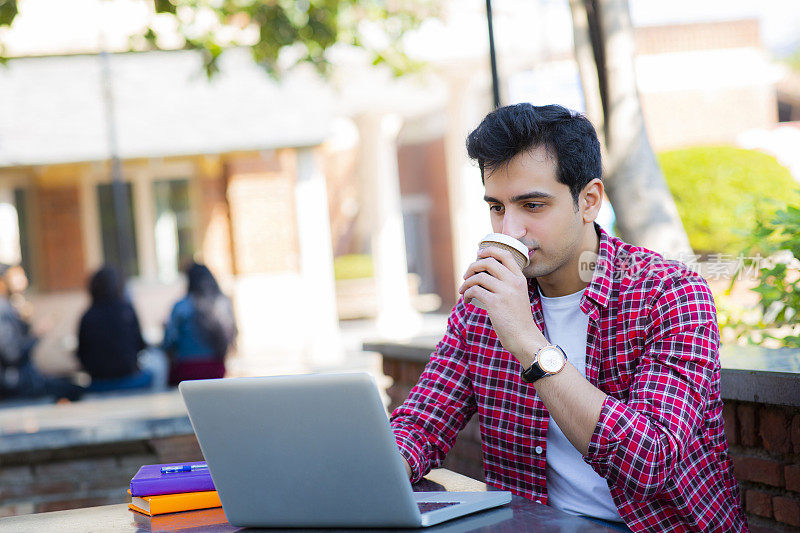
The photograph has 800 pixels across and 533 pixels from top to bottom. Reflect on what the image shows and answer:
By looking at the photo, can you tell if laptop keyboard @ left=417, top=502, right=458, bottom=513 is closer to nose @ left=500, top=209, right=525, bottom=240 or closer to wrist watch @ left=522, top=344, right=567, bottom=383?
wrist watch @ left=522, top=344, right=567, bottom=383

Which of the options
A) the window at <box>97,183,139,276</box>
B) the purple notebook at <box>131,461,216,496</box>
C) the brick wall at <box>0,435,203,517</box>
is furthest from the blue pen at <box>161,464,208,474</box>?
the window at <box>97,183,139,276</box>

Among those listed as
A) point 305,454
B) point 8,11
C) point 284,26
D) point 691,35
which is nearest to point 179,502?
point 305,454

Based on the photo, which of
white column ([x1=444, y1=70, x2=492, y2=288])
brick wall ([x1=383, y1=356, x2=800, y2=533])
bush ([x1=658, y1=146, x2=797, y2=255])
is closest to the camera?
brick wall ([x1=383, y1=356, x2=800, y2=533])

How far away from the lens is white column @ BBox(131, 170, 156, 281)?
1470 cm

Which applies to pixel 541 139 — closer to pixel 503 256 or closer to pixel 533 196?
pixel 533 196

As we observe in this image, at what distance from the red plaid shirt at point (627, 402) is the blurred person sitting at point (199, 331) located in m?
4.99

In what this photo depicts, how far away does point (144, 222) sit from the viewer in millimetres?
14703

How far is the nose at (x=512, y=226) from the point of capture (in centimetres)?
225

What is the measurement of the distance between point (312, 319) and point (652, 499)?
1124cm

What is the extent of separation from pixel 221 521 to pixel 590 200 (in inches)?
47.4

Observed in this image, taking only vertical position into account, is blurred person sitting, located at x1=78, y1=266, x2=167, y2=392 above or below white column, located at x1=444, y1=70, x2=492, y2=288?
below

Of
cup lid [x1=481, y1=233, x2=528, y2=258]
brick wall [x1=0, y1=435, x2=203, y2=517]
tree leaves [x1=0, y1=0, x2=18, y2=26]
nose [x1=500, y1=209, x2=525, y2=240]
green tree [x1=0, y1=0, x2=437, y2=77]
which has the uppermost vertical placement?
green tree [x1=0, y1=0, x2=437, y2=77]

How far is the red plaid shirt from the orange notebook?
19.1 inches

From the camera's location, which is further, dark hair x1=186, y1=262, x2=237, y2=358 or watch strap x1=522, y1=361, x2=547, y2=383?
dark hair x1=186, y1=262, x2=237, y2=358
